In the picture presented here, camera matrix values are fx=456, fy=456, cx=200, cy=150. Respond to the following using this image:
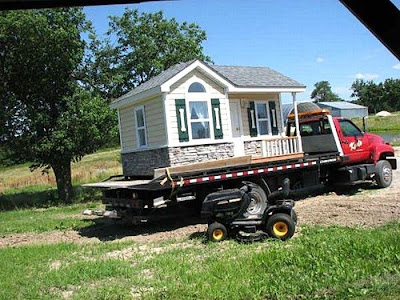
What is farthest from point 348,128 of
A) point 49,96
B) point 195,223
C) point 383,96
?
point 383,96

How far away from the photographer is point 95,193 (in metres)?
22.2

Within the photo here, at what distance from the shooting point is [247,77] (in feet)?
53.2

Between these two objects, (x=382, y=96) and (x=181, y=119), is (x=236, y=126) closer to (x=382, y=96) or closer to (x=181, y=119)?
(x=181, y=119)

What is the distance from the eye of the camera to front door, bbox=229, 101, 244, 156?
1548 centimetres

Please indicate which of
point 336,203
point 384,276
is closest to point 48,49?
point 336,203

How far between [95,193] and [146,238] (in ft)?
42.0

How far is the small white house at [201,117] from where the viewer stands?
13.7 m

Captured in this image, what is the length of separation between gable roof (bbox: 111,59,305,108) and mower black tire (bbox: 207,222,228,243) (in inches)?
225

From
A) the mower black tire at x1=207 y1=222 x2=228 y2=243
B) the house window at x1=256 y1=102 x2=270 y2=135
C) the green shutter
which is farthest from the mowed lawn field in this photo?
the house window at x1=256 y1=102 x2=270 y2=135

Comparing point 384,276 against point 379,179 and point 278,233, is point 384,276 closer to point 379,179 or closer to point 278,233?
point 278,233

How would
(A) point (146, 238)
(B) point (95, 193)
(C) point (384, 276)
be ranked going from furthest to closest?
1. (B) point (95, 193)
2. (A) point (146, 238)
3. (C) point (384, 276)

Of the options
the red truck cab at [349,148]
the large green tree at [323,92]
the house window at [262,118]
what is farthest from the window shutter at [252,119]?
the large green tree at [323,92]

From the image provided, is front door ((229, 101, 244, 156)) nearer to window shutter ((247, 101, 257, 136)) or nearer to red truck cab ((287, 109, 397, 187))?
window shutter ((247, 101, 257, 136))

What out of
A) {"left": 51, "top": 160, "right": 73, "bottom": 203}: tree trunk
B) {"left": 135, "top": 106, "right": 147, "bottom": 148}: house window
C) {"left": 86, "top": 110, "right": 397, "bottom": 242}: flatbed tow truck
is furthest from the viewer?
{"left": 51, "top": 160, "right": 73, "bottom": 203}: tree trunk
